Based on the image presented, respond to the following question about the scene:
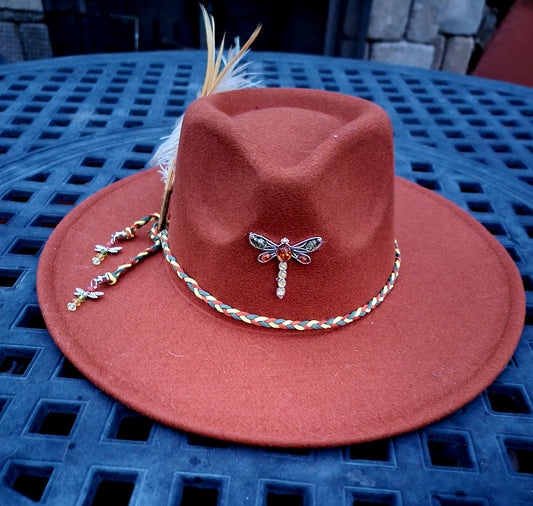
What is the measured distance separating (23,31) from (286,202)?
4.30 meters

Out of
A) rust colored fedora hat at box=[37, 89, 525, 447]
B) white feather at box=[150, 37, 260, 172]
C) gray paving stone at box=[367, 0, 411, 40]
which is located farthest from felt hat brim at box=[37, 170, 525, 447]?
gray paving stone at box=[367, 0, 411, 40]

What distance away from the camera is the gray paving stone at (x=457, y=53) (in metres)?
4.18

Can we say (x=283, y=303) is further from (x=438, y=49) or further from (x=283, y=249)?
(x=438, y=49)

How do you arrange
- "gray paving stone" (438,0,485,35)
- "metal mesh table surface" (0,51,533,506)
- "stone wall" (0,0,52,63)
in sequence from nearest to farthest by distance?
"metal mesh table surface" (0,51,533,506) < "gray paving stone" (438,0,485,35) < "stone wall" (0,0,52,63)

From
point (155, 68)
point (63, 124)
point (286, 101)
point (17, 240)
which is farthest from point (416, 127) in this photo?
point (17, 240)

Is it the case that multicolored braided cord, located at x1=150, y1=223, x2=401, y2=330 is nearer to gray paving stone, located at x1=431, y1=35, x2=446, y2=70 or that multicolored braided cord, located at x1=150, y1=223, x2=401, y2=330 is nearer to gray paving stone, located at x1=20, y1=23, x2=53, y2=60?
gray paving stone, located at x1=431, y1=35, x2=446, y2=70

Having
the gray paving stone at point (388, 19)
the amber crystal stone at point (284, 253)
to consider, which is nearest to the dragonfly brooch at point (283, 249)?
the amber crystal stone at point (284, 253)

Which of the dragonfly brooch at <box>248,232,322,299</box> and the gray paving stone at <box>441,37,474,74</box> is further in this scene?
the gray paving stone at <box>441,37,474,74</box>

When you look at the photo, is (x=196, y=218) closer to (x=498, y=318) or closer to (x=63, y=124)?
(x=498, y=318)

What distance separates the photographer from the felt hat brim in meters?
1.00

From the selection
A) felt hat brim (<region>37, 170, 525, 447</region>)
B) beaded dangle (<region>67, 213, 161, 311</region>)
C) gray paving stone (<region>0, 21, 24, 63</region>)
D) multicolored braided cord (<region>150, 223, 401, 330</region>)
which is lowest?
gray paving stone (<region>0, 21, 24, 63</region>)

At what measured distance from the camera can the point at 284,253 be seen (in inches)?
41.1

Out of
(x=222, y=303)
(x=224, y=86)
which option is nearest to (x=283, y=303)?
(x=222, y=303)

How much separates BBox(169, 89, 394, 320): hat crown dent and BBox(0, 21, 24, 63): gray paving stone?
12.9 ft
